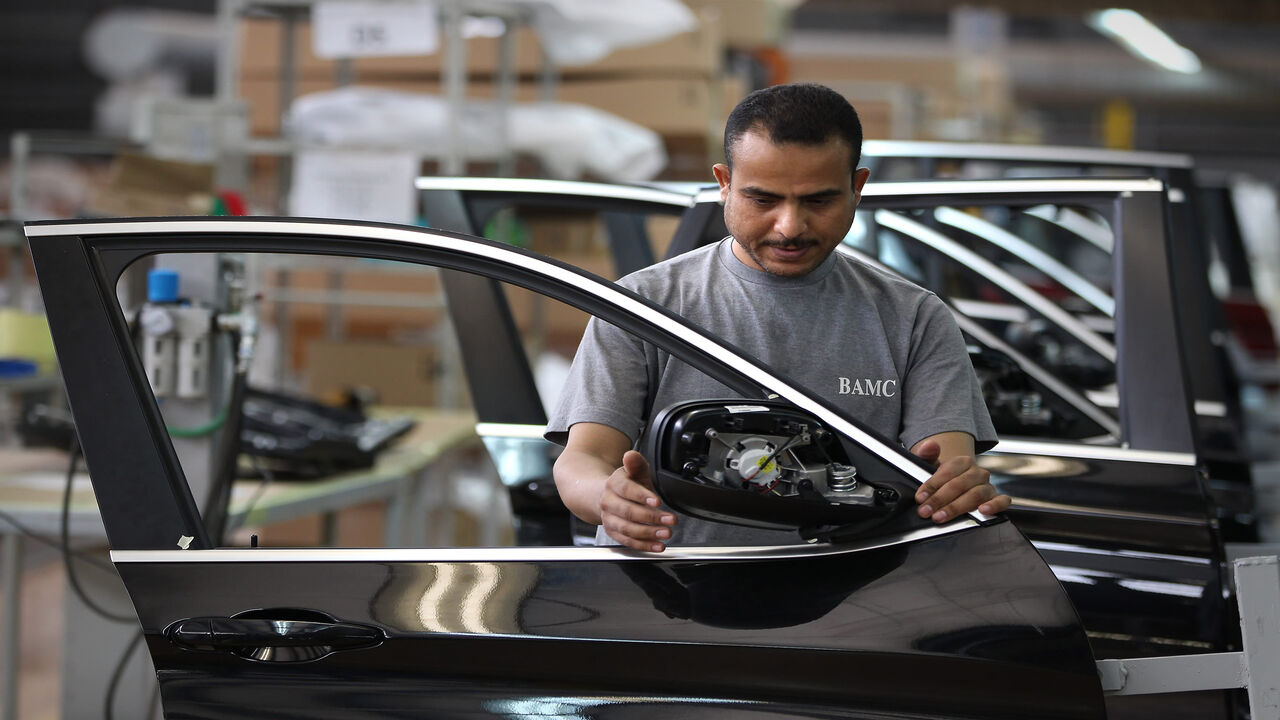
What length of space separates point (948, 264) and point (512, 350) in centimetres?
97

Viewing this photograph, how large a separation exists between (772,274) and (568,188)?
87 cm

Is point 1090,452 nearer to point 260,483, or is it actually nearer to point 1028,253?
point 1028,253

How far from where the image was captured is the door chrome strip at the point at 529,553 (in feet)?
5.11

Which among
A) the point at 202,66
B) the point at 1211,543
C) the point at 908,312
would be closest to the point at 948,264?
the point at 1211,543

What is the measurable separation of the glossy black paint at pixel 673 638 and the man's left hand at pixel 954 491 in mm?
42

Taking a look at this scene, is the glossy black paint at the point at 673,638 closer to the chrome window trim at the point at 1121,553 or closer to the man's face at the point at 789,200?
the man's face at the point at 789,200

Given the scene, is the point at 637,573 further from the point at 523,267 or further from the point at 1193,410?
the point at 1193,410

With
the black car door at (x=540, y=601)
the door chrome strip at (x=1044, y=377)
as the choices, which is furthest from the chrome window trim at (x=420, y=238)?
the door chrome strip at (x=1044, y=377)

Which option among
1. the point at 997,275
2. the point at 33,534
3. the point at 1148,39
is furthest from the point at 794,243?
the point at 1148,39

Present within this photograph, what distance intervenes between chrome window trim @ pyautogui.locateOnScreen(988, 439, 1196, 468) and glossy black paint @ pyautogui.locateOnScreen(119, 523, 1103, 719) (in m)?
0.67

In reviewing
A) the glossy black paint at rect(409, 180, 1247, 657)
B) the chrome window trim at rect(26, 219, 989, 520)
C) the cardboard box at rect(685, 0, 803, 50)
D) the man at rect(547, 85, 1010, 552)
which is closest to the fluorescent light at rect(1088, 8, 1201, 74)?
the cardboard box at rect(685, 0, 803, 50)

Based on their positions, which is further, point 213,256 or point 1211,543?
point 213,256

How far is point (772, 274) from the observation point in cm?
167

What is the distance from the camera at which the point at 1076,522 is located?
209 cm
